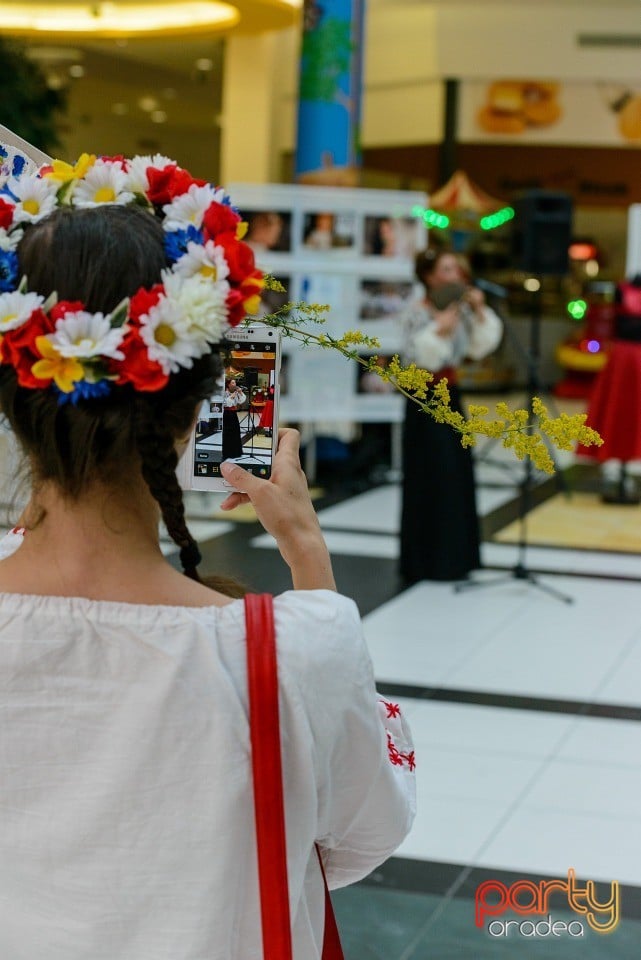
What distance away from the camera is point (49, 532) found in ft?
3.36

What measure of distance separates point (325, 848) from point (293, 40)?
13.2 m

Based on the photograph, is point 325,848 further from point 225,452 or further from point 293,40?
point 293,40

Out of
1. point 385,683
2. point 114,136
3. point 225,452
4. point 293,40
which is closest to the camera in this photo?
point 225,452

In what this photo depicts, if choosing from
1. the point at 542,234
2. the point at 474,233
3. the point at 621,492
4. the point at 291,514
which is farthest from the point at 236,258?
the point at 474,233

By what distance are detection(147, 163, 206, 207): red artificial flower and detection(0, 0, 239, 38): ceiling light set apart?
11.1 meters

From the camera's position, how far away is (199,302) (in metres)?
0.97

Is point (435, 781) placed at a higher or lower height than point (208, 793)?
lower

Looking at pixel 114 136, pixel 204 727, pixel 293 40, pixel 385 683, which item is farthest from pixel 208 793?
pixel 114 136

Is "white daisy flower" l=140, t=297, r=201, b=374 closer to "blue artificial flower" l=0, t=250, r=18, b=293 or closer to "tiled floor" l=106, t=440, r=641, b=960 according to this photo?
"blue artificial flower" l=0, t=250, r=18, b=293

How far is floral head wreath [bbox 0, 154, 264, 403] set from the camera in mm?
946

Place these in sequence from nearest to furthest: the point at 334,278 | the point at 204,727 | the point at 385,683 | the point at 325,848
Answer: the point at 204,727 → the point at 325,848 → the point at 385,683 → the point at 334,278

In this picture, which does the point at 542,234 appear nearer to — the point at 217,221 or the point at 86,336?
the point at 217,221

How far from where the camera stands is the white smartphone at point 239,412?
4.27 feet

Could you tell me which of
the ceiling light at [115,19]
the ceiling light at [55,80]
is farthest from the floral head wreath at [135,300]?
the ceiling light at [55,80]
